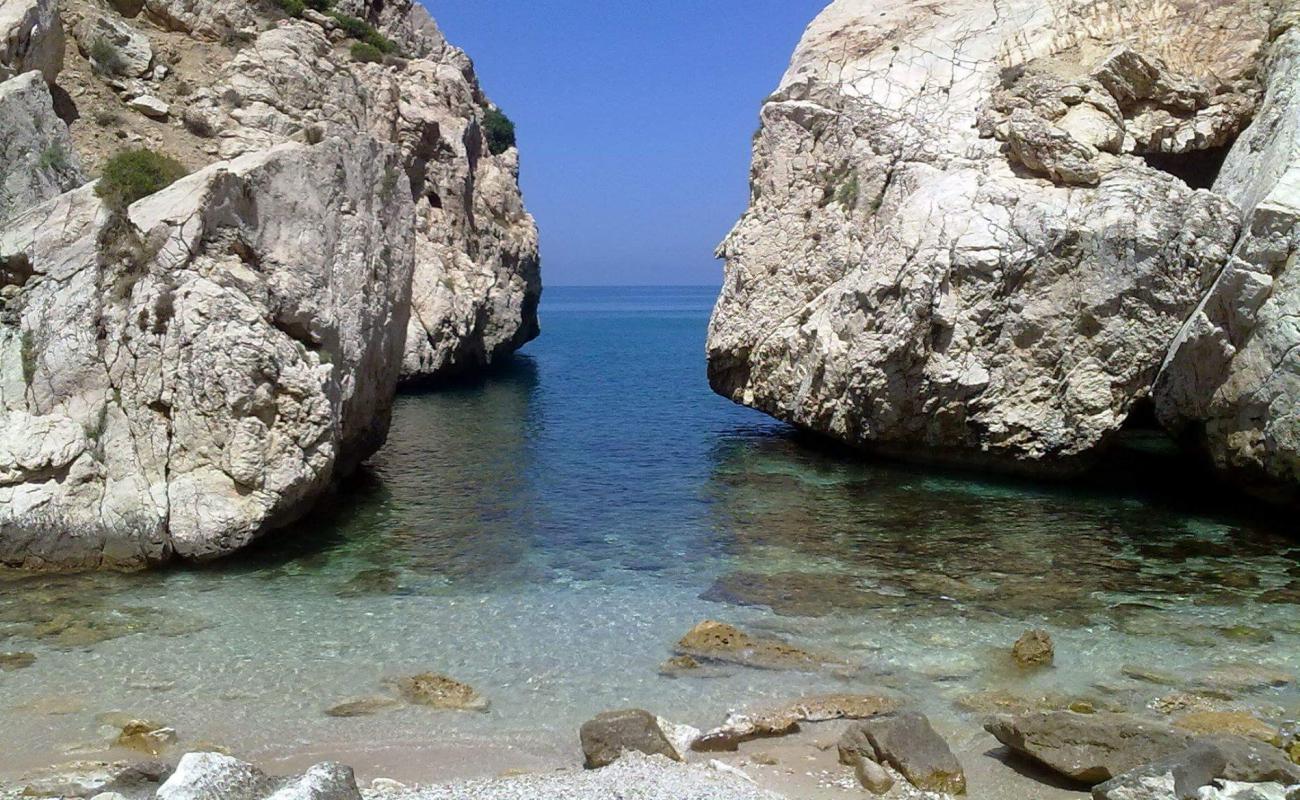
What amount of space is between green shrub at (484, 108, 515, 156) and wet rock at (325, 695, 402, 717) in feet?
151

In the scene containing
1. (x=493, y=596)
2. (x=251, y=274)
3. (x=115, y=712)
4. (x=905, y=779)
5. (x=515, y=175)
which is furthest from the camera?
(x=515, y=175)

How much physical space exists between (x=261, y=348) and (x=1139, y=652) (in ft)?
44.4

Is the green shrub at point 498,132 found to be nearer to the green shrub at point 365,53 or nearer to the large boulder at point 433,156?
the large boulder at point 433,156

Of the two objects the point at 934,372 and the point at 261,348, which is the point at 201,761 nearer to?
the point at 261,348

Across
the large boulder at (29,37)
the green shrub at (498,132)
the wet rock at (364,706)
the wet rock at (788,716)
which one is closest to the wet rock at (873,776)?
the wet rock at (788,716)

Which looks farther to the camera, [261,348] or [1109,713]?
[261,348]

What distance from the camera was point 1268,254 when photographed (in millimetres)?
18312

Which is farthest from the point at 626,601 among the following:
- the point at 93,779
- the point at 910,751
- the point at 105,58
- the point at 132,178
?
the point at 105,58

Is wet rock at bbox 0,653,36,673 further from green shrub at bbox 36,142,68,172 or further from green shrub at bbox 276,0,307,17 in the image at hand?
green shrub at bbox 276,0,307,17

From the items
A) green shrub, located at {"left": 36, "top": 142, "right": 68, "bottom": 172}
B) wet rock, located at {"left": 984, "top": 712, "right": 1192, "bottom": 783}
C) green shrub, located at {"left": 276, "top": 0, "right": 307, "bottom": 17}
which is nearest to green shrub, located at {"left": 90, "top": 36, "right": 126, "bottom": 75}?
green shrub, located at {"left": 36, "top": 142, "right": 68, "bottom": 172}

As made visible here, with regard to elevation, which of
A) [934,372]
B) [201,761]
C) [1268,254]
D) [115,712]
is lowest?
[115,712]

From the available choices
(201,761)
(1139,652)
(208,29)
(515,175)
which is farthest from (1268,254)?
(515,175)

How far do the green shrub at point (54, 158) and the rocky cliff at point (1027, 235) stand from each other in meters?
15.5

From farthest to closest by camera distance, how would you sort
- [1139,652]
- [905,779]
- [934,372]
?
[934,372] → [1139,652] → [905,779]
